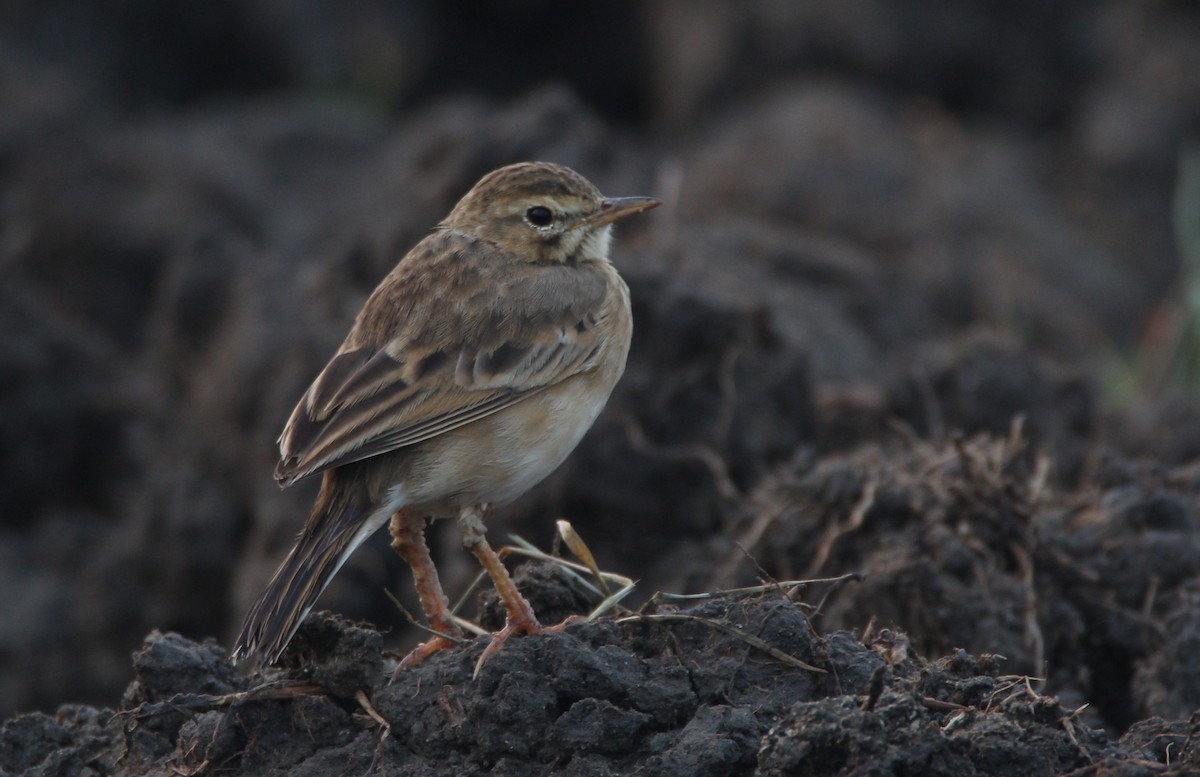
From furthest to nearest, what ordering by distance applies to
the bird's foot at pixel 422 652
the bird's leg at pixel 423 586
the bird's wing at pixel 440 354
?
the bird's wing at pixel 440 354, the bird's leg at pixel 423 586, the bird's foot at pixel 422 652

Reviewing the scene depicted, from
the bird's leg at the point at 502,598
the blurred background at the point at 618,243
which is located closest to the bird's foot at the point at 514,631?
the bird's leg at the point at 502,598

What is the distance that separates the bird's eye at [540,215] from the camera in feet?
23.6

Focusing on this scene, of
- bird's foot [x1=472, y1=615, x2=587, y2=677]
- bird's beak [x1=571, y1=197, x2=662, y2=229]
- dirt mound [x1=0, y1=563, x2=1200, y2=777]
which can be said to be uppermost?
bird's beak [x1=571, y1=197, x2=662, y2=229]

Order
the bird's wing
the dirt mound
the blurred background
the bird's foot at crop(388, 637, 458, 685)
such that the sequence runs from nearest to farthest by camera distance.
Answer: the dirt mound < the bird's foot at crop(388, 637, 458, 685) < the bird's wing < the blurred background

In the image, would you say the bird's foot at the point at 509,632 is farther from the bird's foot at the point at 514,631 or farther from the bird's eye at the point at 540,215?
the bird's eye at the point at 540,215

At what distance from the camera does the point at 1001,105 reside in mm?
17969

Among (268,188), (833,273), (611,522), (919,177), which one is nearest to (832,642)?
(611,522)

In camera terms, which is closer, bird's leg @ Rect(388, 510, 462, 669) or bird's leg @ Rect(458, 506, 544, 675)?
bird's leg @ Rect(458, 506, 544, 675)

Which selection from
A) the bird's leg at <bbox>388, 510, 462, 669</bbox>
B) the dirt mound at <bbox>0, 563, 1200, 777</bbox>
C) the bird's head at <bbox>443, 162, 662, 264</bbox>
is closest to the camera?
the dirt mound at <bbox>0, 563, 1200, 777</bbox>

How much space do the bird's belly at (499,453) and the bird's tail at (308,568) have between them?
23 centimetres

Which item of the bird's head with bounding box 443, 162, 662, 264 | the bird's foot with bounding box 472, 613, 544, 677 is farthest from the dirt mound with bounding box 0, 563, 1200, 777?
the bird's head with bounding box 443, 162, 662, 264

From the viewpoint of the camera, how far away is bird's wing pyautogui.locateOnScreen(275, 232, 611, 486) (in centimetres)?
621

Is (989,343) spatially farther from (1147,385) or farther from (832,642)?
(832,642)

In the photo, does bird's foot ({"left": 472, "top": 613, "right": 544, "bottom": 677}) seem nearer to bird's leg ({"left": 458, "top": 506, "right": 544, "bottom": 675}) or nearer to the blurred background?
bird's leg ({"left": 458, "top": 506, "right": 544, "bottom": 675})
